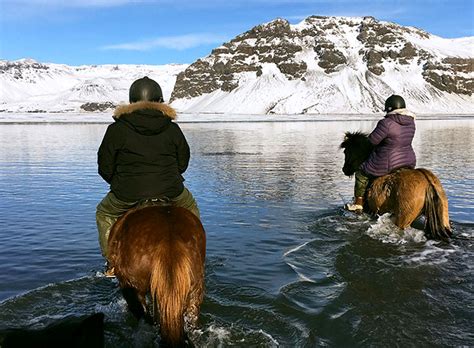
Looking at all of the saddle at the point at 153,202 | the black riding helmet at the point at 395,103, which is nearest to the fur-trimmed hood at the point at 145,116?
the saddle at the point at 153,202

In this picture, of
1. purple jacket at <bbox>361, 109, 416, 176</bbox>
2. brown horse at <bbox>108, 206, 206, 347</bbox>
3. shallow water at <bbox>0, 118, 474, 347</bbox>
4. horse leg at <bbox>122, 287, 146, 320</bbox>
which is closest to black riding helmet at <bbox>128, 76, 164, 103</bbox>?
brown horse at <bbox>108, 206, 206, 347</bbox>

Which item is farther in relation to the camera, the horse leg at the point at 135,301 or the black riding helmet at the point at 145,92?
the black riding helmet at the point at 145,92

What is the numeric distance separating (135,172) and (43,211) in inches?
300

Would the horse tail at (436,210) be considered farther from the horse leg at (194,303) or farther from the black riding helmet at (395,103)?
the horse leg at (194,303)

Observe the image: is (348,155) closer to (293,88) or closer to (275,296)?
(275,296)

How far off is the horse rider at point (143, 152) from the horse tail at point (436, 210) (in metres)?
4.90

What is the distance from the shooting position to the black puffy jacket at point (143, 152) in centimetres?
553

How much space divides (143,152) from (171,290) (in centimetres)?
184

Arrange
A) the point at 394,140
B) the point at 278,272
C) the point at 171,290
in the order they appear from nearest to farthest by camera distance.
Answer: the point at 171,290 → the point at 278,272 → the point at 394,140

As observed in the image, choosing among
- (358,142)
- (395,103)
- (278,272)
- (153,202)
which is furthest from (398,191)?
(153,202)

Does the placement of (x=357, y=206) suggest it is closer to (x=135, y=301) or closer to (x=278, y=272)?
(x=278, y=272)

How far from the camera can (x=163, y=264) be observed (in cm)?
445

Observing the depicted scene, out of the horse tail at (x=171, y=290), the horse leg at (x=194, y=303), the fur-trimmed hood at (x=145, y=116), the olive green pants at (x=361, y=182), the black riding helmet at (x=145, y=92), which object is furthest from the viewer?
the olive green pants at (x=361, y=182)

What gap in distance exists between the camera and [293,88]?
650ft
